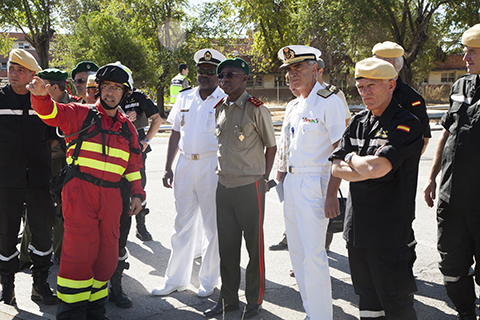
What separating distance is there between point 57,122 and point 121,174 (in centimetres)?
70

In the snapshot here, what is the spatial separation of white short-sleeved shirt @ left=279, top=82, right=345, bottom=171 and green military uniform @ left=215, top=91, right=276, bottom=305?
1.23 feet

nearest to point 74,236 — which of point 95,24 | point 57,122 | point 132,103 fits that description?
point 57,122

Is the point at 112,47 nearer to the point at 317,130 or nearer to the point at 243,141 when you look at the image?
the point at 243,141

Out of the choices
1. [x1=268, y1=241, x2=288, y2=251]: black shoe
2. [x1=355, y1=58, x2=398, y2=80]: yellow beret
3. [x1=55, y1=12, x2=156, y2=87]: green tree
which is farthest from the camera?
[x1=55, y1=12, x2=156, y2=87]: green tree

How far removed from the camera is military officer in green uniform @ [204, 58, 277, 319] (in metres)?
4.20

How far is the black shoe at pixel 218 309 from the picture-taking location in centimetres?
415

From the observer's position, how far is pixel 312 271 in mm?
3875

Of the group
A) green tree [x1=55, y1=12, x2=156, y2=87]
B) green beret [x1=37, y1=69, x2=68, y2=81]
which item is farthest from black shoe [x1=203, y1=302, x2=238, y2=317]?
green tree [x1=55, y1=12, x2=156, y2=87]

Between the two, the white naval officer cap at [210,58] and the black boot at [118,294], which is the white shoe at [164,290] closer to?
the black boot at [118,294]

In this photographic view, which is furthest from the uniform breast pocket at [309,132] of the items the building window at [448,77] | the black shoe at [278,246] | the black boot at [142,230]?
the building window at [448,77]

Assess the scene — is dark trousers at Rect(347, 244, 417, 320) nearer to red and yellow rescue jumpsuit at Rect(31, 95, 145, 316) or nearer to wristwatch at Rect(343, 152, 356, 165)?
wristwatch at Rect(343, 152, 356, 165)

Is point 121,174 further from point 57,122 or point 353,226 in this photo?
point 353,226

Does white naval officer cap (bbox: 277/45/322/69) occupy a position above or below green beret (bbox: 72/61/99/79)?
below

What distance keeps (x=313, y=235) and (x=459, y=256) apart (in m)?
1.26
